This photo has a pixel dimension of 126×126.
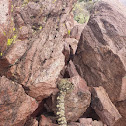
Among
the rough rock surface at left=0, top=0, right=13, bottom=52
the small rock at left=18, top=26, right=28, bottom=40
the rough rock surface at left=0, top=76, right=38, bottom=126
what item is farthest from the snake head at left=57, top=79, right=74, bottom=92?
the rough rock surface at left=0, top=0, right=13, bottom=52

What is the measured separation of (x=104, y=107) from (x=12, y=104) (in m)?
9.32

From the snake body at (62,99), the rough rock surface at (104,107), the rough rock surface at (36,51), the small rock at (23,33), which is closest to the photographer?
the rough rock surface at (36,51)

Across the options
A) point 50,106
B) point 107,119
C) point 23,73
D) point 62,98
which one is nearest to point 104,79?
point 107,119

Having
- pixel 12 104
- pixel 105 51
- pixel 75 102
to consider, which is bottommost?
pixel 75 102

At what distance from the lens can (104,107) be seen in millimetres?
13422

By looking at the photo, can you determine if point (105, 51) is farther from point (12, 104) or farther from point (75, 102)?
point (12, 104)

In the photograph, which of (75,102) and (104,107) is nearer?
(75,102)

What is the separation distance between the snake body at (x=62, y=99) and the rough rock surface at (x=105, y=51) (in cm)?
421

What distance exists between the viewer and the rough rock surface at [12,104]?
9064mm

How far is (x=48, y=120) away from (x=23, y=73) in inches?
209

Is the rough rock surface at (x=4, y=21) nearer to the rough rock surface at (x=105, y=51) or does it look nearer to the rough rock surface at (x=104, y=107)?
the rough rock surface at (x=105, y=51)

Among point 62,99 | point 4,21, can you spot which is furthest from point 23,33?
point 62,99

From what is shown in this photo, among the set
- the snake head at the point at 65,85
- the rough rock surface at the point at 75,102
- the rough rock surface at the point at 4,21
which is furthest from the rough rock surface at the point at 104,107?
the rough rock surface at the point at 4,21

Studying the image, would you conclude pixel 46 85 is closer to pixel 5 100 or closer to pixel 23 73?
pixel 23 73
